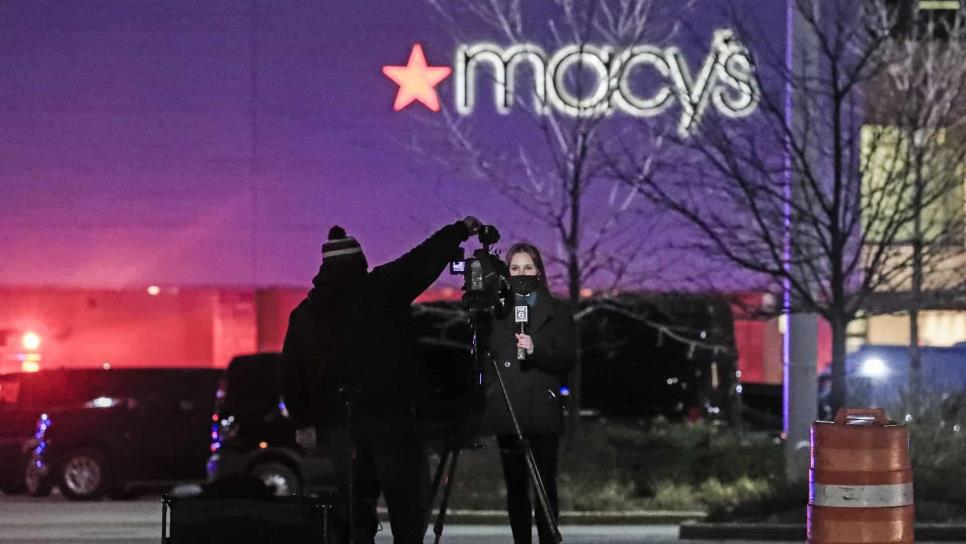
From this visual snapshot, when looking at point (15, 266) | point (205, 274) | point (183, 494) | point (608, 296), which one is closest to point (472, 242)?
point (608, 296)

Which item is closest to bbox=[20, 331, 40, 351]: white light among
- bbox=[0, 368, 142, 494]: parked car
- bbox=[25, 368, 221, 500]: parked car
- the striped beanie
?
bbox=[0, 368, 142, 494]: parked car

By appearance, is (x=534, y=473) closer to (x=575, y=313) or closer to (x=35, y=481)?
(x=575, y=313)

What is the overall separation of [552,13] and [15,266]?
9.02m

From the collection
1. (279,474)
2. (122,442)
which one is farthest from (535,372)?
(122,442)

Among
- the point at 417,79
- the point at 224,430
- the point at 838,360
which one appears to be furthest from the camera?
the point at 417,79

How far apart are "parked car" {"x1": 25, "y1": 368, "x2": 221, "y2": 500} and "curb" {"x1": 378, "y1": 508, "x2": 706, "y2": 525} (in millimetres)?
5206

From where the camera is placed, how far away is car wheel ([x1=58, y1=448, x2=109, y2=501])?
68.9 ft

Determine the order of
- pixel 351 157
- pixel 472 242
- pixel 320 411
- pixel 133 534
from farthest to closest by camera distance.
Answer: pixel 351 157, pixel 472 242, pixel 133 534, pixel 320 411

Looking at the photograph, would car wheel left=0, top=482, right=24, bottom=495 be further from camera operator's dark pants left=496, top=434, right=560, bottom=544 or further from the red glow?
camera operator's dark pants left=496, top=434, right=560, bottom=544

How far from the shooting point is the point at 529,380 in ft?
31.1

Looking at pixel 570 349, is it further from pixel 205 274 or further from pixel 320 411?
pixel 205 274

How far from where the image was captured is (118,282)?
2652 cm

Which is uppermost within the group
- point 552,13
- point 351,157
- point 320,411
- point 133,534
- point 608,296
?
point 552,13

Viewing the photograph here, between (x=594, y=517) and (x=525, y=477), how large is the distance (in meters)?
6.89
